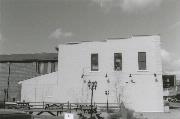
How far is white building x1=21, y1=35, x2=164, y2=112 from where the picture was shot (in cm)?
2848

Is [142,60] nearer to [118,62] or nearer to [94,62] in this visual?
[118,62]

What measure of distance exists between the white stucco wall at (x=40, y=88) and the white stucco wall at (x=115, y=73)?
2.72ft

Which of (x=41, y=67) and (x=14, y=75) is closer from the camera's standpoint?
(x=41, y=67)

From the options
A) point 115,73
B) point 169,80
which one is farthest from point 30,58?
point 169,80

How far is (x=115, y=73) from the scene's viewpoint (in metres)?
29.5

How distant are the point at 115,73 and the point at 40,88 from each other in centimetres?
860

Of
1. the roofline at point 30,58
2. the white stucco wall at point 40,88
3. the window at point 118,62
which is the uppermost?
the roofline at point 30,58

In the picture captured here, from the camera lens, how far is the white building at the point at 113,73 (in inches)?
1121

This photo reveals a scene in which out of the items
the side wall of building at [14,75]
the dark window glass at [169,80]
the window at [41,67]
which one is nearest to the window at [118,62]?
the dark window glass at [169,80]

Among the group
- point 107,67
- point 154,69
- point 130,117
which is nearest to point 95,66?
point 107,67

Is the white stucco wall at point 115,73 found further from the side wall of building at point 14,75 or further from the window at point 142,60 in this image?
the side wall of building at point 14,75

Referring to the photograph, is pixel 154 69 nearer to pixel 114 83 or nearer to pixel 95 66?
pixel 114 83

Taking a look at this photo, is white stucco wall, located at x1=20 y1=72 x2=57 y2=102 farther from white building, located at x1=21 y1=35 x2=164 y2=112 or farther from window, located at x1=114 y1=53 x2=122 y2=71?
window, located at x1=114 y1=53 x2=122 y2=71

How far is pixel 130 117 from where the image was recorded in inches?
764
